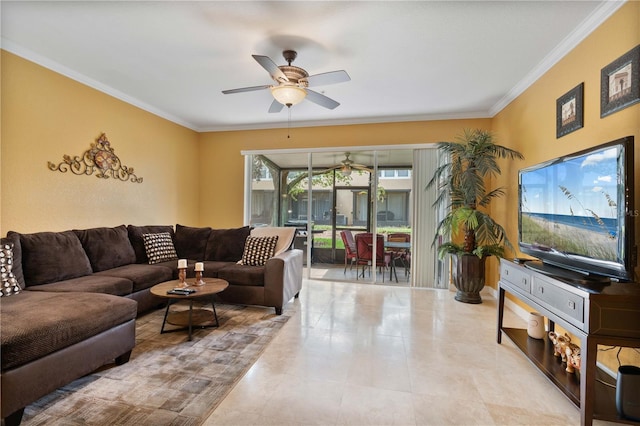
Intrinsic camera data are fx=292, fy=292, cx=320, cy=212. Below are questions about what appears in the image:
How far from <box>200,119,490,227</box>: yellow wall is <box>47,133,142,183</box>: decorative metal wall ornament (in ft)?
5.37

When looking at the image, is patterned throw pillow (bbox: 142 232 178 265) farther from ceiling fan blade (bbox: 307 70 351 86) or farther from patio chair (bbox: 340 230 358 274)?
ceiling fan blade (bbox: 307 70 351 86)

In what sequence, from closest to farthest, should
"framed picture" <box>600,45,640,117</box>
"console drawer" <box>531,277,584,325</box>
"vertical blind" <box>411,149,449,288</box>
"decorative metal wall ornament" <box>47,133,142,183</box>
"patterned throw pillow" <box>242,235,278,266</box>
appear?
"console drawer" <box>531,277,584,325</box> → "framed picture" <box>600,45,640,117</box> → "decorative metal wall ornament" <box>47,133,142,183</box> → "patterned throw pillow" <box>242,235,278,266</box> → "vertical blind" <box>411,149,449,288</box>

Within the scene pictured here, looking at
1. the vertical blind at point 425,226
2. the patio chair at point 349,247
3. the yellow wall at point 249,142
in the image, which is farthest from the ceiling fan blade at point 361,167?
the patio chair at point 349,247

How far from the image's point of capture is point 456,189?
384cm

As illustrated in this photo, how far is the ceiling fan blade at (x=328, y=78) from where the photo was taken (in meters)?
2.46

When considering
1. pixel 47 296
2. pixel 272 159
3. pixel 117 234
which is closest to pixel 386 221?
pixel 272 159

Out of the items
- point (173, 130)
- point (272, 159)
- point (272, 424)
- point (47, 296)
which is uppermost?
point (173, 130)

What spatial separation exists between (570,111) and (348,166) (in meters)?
3.09

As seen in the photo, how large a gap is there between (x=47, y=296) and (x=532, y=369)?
3713 millimetres

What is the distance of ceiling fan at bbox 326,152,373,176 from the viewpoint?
5043 mm

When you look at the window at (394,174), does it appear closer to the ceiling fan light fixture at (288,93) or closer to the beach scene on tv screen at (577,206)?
the beach scene on tv screen at (577,206)

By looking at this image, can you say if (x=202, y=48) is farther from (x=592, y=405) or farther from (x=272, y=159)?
(x=592, y=405)

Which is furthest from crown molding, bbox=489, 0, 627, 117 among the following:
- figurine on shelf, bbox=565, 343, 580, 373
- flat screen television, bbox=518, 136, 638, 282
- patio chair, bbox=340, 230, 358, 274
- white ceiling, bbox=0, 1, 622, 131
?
patio chair, bbox=340, 230, 358, 274

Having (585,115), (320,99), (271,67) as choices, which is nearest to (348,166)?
(320,99)
